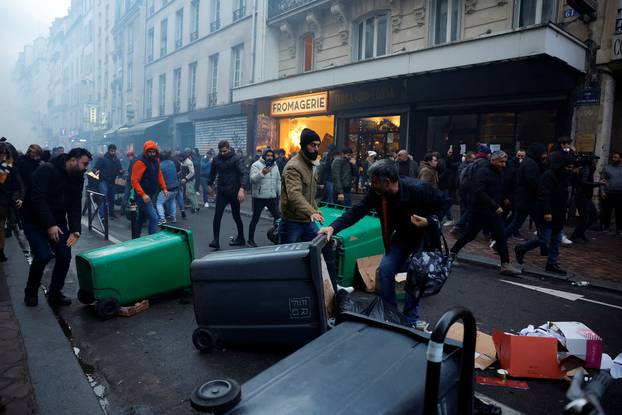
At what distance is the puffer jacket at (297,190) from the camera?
467 cm

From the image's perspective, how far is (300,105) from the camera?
1761cm

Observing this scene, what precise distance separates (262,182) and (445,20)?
903 cm

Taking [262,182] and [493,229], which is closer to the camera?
[493,229]

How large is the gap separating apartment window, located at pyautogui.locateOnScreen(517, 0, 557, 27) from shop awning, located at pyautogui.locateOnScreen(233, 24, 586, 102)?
4.79ft

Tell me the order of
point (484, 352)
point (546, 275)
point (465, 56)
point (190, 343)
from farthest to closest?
point (465, 56) → point (546, 275) → point (190, 343) → point (484, 352)

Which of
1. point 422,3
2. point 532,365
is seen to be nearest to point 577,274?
point 532,365

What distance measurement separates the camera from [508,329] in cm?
434

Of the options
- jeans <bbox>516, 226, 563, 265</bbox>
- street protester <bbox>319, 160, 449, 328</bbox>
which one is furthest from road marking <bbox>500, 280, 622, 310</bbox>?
street protester <bbox>319, 160, 449, 328</bbox>

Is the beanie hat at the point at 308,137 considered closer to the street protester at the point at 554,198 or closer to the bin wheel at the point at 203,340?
the bin wheel at the point at 203,340

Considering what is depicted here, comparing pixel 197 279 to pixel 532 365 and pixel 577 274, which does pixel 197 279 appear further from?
pixel 577 274

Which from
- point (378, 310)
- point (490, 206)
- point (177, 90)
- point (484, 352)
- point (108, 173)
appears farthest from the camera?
point (177, 90)

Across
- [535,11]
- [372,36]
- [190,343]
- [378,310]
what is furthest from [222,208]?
[372,36]

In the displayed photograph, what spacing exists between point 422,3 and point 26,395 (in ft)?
46.8

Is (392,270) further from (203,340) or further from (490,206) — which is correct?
(490,206)
